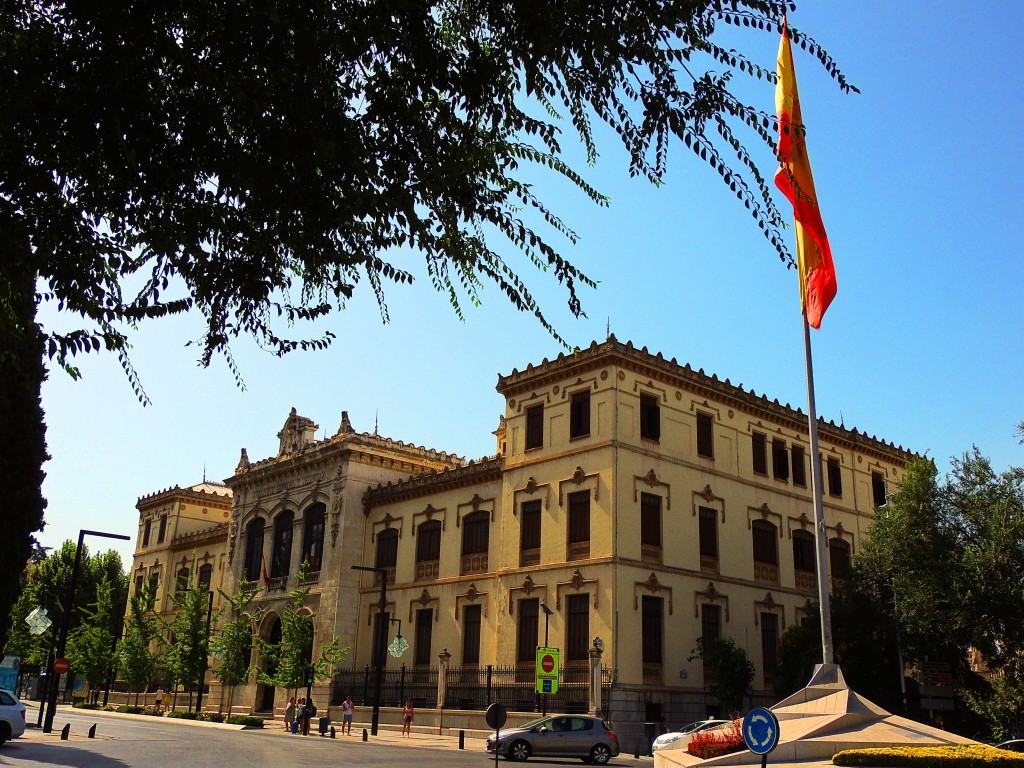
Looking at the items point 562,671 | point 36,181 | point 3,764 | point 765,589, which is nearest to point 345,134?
point 36,181

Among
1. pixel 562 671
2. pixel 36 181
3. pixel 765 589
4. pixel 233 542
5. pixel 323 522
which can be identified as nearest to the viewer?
pixel 36 181

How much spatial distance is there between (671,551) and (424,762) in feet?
50.3

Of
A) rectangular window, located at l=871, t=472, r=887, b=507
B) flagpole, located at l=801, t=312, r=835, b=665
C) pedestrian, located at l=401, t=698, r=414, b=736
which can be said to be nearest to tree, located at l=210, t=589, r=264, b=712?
pedestrian, located at l=401, t=698, r=414, b=736

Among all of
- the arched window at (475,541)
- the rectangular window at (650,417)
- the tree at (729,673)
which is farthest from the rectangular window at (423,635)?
the rectangular window at (650,417)

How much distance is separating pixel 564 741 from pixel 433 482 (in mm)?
18004

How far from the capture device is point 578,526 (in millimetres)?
35094

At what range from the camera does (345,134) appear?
6.82m

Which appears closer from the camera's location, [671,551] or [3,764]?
[3,764]

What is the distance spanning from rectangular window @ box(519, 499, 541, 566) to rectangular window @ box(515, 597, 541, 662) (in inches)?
68.2

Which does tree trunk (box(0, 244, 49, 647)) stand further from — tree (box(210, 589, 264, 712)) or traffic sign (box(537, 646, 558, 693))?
tree (box(210, 589, 264, 712))

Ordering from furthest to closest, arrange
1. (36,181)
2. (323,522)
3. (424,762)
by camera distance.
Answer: (323,522)
(424,762)
(36,181)

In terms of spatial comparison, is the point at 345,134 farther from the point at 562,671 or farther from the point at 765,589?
the point at 765,589

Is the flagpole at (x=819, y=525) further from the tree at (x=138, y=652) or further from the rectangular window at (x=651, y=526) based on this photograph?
the tree at (x=138, y=652)

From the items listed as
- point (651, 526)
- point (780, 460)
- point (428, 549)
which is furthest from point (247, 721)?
point (780, 460)
